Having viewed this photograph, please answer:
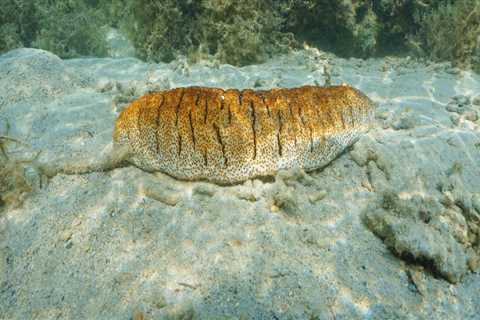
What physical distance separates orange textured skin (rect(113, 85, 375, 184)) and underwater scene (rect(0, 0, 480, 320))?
1 cm

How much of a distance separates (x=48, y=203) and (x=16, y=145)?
3.02 feet

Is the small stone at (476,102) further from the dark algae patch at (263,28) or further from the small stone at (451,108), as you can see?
the dark algae patch at (263,28)

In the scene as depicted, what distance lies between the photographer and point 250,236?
89.5 inches

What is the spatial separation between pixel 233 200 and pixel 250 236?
1.19 ft

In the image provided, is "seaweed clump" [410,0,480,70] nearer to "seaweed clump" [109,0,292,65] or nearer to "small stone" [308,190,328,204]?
"seaweed clump" [109,0,292,65]

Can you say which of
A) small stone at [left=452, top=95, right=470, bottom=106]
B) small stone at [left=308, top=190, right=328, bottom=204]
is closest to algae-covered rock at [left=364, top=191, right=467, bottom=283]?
small stone at [left=308, top=190, right=328, bottom=204]

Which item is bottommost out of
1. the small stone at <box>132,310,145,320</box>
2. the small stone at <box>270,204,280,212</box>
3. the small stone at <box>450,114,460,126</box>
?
the small stone at <box>132,310,145,320</box>

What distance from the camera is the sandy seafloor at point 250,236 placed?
196 centimetres

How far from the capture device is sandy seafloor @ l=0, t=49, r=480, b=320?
1.96 metres

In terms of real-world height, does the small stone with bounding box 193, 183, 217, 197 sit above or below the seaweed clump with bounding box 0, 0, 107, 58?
above

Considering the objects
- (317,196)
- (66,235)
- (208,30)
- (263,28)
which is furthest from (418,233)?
(208,30)

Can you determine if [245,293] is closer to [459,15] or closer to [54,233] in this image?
[54,233]

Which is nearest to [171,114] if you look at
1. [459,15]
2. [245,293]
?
[245,293]

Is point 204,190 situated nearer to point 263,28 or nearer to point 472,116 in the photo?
point 472,116
